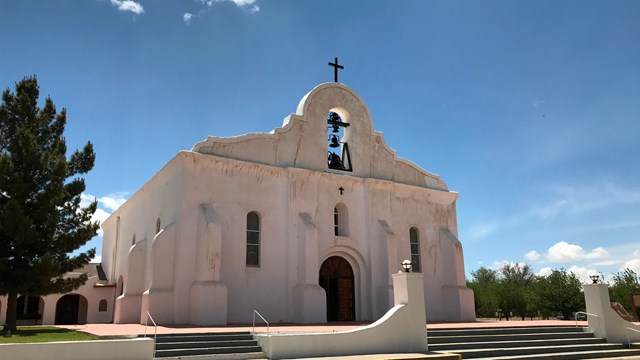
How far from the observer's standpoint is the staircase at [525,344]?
15562mm

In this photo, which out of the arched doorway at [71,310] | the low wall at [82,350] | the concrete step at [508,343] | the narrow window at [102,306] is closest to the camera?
the low wall at [82,350]

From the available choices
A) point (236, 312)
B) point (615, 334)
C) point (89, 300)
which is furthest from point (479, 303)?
point (89, 300)

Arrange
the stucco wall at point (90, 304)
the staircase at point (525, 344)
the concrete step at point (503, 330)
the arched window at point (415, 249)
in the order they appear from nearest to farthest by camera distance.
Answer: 1. the staircase at point (525, 344)
2. the concrete step at point (503, 330)
3. the arched window at point (415, 249)
4. the stucco wall at point (90, 304)

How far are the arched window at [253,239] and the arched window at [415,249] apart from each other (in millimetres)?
8376

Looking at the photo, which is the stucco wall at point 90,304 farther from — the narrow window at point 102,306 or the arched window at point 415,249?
the arched window at point 415,249

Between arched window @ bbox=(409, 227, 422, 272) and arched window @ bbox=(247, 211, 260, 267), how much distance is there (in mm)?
8376

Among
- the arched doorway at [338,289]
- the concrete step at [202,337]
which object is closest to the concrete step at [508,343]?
the concrete step at [202,337]

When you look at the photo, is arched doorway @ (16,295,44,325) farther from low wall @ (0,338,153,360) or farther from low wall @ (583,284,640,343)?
low wall @ (583,284,640,343)

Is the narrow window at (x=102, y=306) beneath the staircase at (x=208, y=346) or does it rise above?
above

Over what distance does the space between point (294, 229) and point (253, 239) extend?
1848 millimetres

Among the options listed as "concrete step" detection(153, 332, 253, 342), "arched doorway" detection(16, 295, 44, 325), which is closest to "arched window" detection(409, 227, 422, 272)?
"concrete step" detection(153, 332, 253, 342)

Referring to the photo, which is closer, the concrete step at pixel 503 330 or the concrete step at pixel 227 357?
the concrete step at pixel 227 357

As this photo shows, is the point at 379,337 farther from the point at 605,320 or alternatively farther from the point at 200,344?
the point at 605,320

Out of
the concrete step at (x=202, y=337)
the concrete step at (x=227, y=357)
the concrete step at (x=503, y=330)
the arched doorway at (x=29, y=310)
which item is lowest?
the concrete step at (x=227, y=357)
